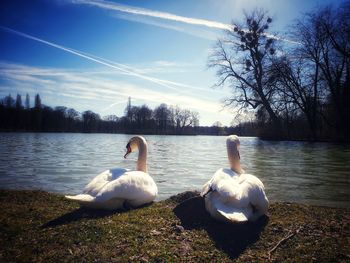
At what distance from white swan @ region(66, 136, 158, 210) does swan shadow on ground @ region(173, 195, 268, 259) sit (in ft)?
2.80

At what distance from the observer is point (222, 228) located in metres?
5.49

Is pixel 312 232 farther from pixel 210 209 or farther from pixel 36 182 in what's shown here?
pixel 36 182

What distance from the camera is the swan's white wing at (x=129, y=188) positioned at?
6.16m

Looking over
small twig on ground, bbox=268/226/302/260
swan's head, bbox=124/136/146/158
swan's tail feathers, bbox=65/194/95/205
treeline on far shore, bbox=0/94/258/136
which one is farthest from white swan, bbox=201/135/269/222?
treeline on far shore, bbox=0/94/258/136

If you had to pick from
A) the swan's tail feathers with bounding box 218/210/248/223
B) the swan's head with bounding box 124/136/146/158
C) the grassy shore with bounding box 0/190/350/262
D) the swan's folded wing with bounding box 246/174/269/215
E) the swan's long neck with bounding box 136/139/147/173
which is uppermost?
the swan's head with bounding box 124/136/146/158

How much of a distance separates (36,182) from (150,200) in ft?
18.6

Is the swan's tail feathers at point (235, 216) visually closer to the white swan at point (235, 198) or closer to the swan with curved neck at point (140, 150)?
the white swan at point (235, 198)

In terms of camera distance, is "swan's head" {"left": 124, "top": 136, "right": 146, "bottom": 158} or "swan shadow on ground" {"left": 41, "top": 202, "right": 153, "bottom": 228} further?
"swan's head" {"left": 124, "top": 136, "right": 146, "bottom": 158}

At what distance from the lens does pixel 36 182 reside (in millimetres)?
10891

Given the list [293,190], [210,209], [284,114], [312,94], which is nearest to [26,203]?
[210,209]

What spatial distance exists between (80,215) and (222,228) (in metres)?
2.85

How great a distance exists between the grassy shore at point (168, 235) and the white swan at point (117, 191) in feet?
0.86

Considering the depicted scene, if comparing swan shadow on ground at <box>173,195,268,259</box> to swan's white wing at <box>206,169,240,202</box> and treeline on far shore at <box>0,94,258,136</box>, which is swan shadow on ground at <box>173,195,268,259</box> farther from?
treeline on far shore at <box>0,94,258,136</box>

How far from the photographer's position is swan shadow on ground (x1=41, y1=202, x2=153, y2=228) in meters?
5.78
